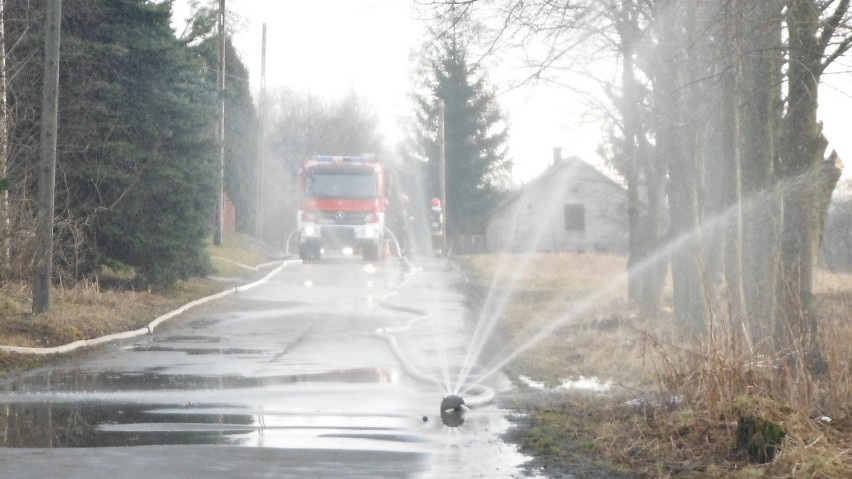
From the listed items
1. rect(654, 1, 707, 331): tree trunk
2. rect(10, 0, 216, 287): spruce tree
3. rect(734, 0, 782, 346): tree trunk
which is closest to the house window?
rect(10, 0, 216, 287): spruce tree

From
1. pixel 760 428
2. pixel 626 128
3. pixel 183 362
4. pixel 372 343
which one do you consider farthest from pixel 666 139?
pixel 760 428

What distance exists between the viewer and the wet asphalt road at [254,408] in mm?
8273

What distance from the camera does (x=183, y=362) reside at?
15297mm

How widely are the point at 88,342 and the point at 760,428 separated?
37.9 ft

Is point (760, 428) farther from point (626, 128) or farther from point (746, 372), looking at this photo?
point (626, 128)

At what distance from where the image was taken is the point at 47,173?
58.0 ft

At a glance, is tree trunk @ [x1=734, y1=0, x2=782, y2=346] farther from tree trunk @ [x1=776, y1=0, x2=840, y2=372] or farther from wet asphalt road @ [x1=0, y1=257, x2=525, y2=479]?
wet asphalt road @ [x1=0, y1=257, x2=525, y2=479]

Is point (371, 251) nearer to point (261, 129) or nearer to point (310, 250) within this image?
point (310, 250)

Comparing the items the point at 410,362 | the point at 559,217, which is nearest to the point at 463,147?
the point at 559,217

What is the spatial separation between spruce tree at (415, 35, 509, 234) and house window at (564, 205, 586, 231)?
694 centimetres

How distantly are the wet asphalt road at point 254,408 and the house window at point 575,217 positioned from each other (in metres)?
50.7

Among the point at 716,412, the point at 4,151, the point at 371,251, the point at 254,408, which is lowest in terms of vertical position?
the point at 254,408

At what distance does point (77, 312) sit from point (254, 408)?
8701 millimetres

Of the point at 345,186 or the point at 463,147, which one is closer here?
the point at 345,186
